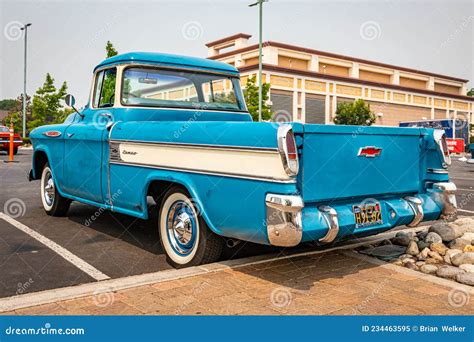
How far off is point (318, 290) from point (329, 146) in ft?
3.80

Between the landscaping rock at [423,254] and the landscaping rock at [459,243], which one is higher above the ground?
the landscaping rock at [459,243]

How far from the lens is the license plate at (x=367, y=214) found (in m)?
4.14

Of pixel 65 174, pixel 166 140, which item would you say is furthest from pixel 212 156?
pixel 65 174

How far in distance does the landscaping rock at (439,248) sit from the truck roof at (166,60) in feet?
10.5

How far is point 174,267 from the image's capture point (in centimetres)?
460

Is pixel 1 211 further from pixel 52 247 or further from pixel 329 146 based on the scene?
pixel 329 146

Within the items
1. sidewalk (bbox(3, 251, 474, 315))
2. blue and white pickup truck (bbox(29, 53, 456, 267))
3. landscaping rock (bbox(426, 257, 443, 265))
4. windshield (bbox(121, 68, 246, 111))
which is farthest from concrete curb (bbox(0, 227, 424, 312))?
windshield (bbox(121, 68, 246, 111))

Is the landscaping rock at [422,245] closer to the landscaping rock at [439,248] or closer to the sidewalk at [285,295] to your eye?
the landscaping rock at [439,248]

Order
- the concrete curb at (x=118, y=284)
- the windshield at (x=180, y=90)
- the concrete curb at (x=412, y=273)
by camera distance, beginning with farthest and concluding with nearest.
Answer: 1. the windshield at (x=180, y=90)
2. the concrete curb at (x=412, y=273)
3. the concrete curb at (x=118, y=284)

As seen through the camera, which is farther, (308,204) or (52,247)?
(52,247)

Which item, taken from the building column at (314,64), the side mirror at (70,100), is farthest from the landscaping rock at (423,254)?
the building column at (314,64)

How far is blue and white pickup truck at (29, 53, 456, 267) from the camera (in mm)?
3676

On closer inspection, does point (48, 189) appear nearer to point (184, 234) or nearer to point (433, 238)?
point (184, 234)

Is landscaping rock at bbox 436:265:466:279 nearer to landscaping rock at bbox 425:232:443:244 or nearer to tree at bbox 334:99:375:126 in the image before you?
Answer: landscaping rock at bbox 425:232:443:244
